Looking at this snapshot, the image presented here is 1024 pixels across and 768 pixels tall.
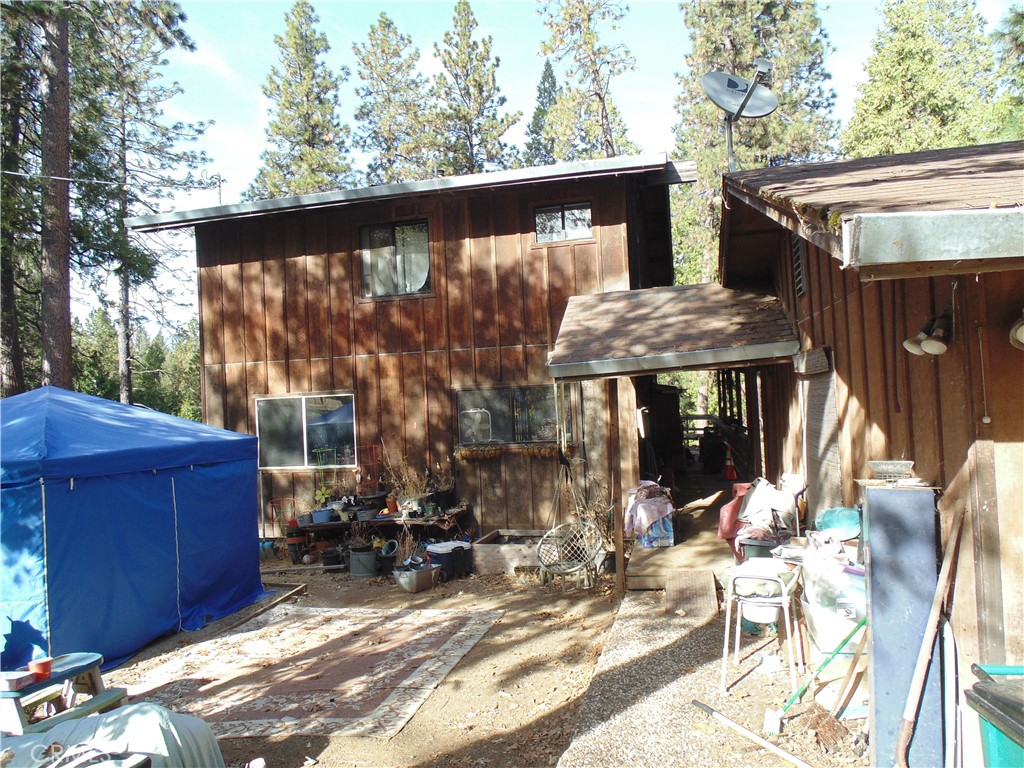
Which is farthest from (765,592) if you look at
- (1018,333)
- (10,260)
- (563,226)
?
(10,260)

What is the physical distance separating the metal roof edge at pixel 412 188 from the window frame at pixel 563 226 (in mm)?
566

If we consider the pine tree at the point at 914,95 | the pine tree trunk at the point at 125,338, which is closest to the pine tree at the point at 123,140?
the pine tree trunk at the point at 125,338

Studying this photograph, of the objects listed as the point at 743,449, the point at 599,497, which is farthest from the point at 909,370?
the point at 743,449

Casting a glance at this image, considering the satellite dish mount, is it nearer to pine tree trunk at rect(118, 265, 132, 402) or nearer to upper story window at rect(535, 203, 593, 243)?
upper story window at rect(535, 203, 593, 243)

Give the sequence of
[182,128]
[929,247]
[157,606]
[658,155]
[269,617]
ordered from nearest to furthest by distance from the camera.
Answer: [929,247] < [157,606] < [269,617] < [658,155] < [182,128]

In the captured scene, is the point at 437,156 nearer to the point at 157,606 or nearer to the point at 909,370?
the point at 157,606

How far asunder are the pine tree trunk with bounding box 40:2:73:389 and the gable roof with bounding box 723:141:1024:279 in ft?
42.0

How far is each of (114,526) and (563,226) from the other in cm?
680

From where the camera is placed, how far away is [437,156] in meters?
26.0

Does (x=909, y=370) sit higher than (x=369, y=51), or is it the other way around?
(x=369, y=51)

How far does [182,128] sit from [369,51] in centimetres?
842

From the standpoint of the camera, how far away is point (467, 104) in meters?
25.5

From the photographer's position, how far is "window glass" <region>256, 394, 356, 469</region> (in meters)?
10.6

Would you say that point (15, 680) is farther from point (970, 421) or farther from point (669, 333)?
point (669, 333)
